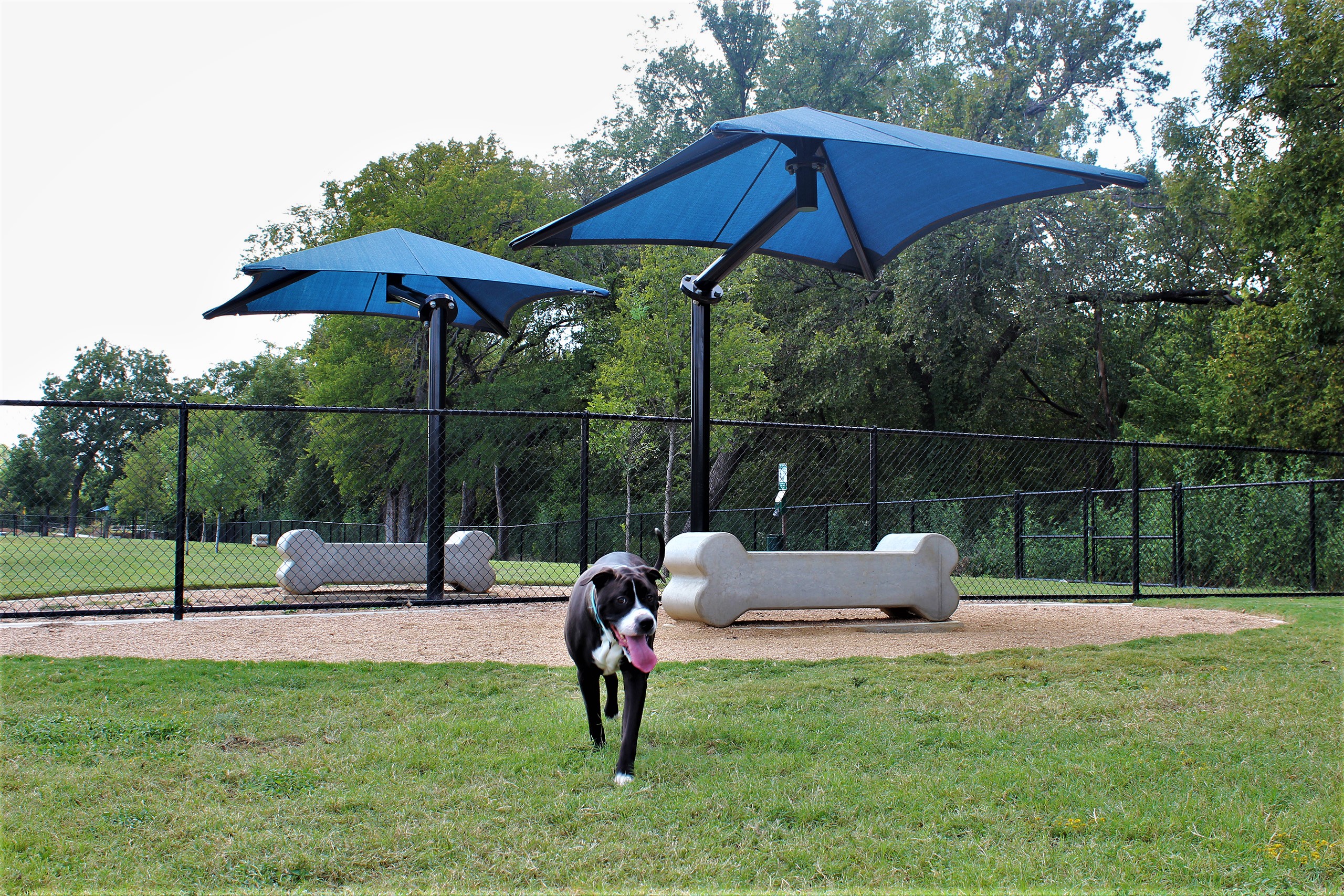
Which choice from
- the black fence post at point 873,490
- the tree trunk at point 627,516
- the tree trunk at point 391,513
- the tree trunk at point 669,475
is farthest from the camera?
the tree trunk at point 391,513

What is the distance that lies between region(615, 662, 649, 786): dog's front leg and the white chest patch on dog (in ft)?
0.22

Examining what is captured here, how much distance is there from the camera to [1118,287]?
2373 cm

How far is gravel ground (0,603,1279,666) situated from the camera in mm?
6027

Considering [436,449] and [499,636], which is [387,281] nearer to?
[436,449]

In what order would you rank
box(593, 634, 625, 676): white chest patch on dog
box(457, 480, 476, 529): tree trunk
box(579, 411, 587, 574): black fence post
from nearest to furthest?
box(593, 634, 625, 676): white chest patch on dog < box(579, 411, 587, 574): black fence post < box(457, 480, 476, 529): tree trunk

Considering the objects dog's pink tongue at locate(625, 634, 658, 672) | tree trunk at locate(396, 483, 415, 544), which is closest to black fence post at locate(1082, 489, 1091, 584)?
dog's pink tongue at locate(625, 634, 658, 672)

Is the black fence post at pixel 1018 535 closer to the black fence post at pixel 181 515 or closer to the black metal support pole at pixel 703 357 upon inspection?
the black metal support pole at pixel 703 357

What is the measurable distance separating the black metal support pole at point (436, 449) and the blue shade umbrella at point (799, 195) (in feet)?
6.79

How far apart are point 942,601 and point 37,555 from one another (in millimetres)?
23671

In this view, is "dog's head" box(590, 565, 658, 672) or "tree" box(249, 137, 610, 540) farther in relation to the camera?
"tree" box(249, 137, 610, 540)

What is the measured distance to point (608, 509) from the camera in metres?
29.5

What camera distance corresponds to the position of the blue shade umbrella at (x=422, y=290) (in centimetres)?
891

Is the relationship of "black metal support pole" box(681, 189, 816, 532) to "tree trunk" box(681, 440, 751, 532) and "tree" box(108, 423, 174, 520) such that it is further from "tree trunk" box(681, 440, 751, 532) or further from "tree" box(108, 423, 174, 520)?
"tree" box(108, 423, 174, 520)

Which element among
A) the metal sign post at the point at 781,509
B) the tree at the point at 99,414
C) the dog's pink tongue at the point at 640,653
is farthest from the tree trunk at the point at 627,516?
the tree at the point at 99,414
